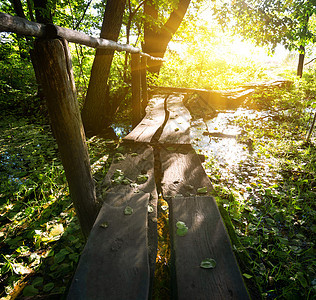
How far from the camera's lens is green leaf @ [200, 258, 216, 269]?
1.09 meters

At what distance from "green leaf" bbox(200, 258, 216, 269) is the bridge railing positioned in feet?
3.14

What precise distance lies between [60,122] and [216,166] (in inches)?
108

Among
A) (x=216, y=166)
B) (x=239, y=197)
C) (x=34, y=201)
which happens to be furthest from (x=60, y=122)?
(x=216, y=166)

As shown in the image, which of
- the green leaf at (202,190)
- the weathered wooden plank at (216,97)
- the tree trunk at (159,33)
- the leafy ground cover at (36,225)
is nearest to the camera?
the leafy ground cover at (36,225)

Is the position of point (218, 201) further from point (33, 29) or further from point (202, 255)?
point (33, 29)

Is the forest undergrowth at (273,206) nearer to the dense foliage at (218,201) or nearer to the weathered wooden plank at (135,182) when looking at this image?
the dense foliage at (218,201)

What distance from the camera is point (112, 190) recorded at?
1777 millimetres

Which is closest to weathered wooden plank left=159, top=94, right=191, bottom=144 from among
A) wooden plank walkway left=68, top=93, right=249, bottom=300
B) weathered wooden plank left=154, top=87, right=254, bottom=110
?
wooden plank walkway left=68, top=93, right=249, bottom=300

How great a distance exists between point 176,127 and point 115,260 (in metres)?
2.61

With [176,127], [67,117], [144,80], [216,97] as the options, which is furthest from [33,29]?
[216,97]

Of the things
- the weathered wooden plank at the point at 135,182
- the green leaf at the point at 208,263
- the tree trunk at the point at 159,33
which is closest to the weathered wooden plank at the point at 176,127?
the weathered wooden plank at the point at 135,182

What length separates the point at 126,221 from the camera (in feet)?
4.58

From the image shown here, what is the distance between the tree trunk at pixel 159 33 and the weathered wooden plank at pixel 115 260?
7135 millimetres

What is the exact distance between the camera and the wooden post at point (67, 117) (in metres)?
1.12
